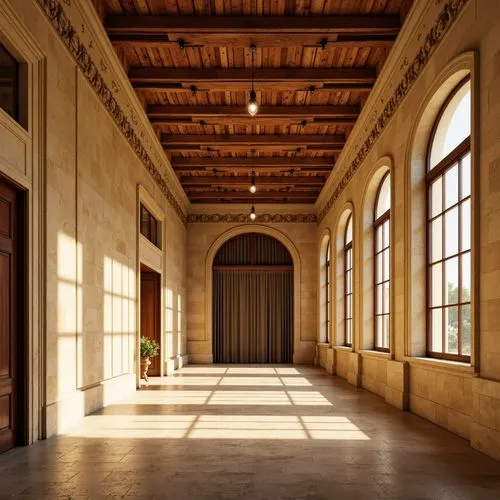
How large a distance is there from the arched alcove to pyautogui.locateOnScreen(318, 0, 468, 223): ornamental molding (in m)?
6.24

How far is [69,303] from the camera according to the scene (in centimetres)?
740

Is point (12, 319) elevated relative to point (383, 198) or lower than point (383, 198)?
lower

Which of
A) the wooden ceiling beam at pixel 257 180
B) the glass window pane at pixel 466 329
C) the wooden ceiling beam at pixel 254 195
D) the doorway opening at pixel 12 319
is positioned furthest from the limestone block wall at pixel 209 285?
the doorway opening at pixel 12 319

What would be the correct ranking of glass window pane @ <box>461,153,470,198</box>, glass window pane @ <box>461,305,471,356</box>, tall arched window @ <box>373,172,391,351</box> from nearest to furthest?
glass window pane @ <box>461,305,471,356</box> < glass window pane @ <box>461,153,470,198</box> < tall arched window @ <box>373,172,391,351</box>

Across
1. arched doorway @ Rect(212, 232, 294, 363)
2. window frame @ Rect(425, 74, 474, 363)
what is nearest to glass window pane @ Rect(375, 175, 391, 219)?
window frame @ Rect(425, 74, 474, 363)

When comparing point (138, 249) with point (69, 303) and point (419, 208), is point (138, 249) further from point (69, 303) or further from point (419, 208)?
point (419, 208)

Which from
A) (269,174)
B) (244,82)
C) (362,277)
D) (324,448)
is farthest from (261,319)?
(324,448)

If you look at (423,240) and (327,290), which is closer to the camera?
(423,240)

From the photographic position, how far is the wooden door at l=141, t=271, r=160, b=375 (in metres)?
14.2

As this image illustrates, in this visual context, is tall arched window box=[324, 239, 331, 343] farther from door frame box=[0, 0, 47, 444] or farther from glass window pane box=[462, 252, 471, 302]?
door frame box=[0, 0, 47, 444]

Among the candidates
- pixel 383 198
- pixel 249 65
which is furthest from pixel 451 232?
pixel 249 65

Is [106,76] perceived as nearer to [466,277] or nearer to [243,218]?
[466,277]

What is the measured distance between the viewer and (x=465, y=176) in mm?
7180

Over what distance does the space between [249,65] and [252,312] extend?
11770 millimetres
